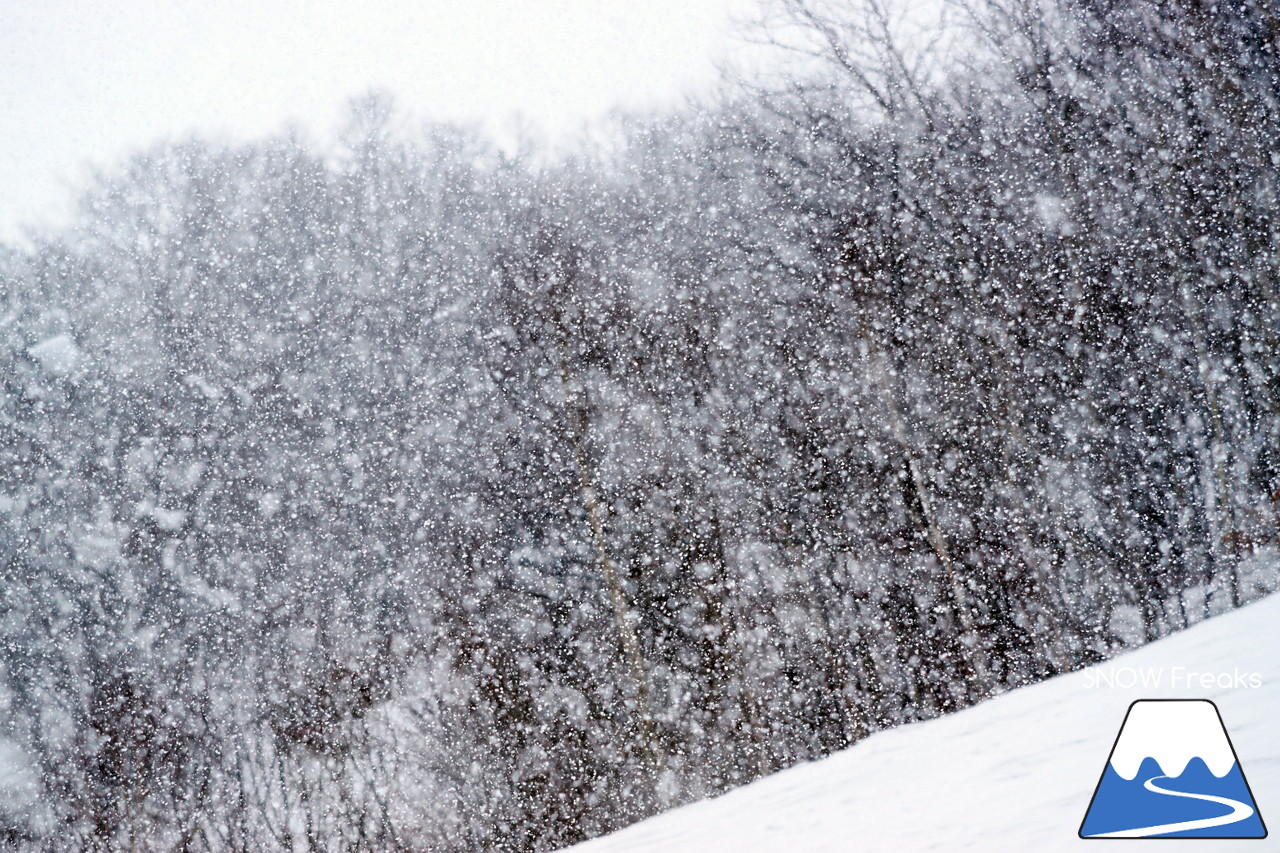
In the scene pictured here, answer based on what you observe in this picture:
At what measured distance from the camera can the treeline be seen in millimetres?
7539

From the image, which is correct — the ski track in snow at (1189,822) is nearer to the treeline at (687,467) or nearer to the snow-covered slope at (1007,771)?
the snow-covered slope at (1007,771)

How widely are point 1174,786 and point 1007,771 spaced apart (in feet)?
2.87

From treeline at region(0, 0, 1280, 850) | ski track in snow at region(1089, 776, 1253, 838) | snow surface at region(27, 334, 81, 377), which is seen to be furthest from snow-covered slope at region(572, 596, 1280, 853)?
snow surface at region(27, 334, 81, 377)

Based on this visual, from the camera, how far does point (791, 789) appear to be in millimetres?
3998

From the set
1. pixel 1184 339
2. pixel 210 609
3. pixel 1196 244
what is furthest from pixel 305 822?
pixel 1196 244

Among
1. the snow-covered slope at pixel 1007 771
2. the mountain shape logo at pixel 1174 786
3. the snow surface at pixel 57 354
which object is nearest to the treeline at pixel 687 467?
the snow surface at pixel 57 354

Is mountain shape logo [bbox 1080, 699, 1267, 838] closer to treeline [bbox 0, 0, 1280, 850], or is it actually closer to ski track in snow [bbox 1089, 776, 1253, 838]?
ski track in snow [bbox 1089, 776, 1253, 838]

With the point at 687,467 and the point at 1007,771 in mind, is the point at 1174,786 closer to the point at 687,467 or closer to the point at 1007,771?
the point at 1007,771

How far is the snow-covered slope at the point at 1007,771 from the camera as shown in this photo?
91.0 inches

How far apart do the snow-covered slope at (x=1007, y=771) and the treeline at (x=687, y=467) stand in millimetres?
3414

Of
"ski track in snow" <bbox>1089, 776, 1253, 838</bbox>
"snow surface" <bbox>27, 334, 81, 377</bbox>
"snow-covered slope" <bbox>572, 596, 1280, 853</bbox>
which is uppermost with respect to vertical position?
"snow surface" <bbox>27, 334, 81, 377</bbox>

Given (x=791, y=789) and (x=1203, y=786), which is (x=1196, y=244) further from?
(x=1203, y=786)

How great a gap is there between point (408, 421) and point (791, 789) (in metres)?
5.85

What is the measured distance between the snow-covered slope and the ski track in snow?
0.12ft
